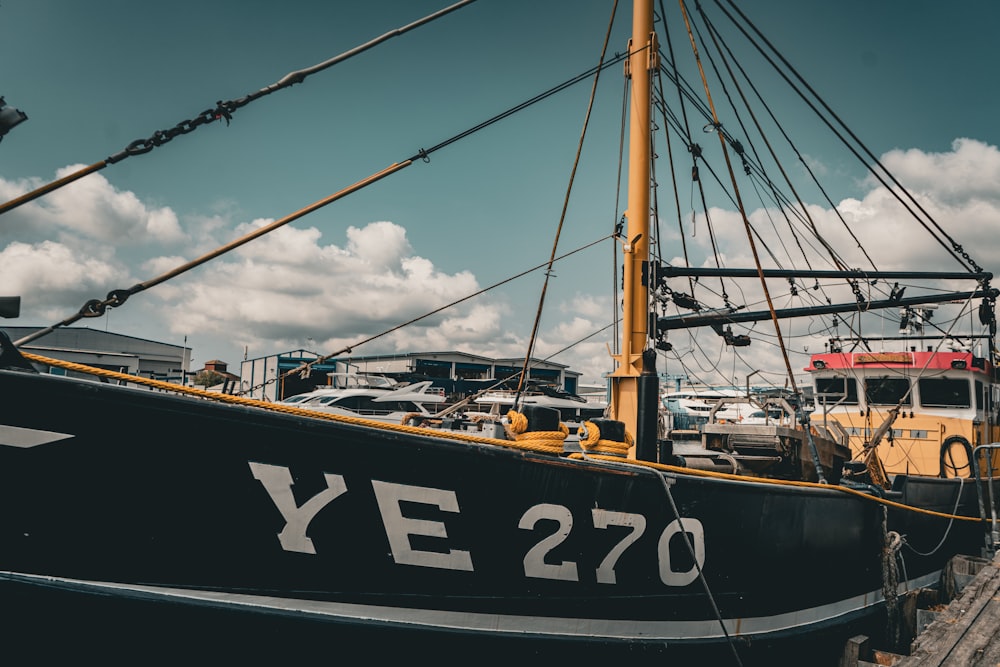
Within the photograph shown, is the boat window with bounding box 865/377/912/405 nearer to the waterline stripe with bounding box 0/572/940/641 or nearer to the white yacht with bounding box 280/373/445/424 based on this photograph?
the waterline stripe with bounding box 0/572/940/641

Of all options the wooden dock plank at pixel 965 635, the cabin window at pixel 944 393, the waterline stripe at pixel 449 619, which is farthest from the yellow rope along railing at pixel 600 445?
the cabin window at pixel 944 393

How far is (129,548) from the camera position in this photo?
323 cm

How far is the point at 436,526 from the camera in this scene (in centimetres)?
381

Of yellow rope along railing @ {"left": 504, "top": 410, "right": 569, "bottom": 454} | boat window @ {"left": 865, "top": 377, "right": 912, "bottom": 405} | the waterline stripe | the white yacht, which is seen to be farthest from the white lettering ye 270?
the white yacht

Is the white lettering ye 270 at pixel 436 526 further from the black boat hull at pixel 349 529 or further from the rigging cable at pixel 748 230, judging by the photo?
the rigging cable at pixel 748 230

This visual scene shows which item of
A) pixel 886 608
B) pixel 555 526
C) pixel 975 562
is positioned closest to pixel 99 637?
pixel 555 526

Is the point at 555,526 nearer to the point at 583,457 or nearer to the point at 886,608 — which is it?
the point at 583,457

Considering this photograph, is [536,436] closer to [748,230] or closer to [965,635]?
[748,230]

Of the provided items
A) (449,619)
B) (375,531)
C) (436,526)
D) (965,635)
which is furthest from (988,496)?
(375,531)

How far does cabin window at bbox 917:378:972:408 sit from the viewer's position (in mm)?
9785

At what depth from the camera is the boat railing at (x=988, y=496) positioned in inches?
340

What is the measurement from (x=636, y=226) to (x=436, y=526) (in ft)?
14.3

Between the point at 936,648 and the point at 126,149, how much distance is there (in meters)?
7.48

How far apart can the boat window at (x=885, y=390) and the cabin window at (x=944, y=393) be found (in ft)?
0.75
